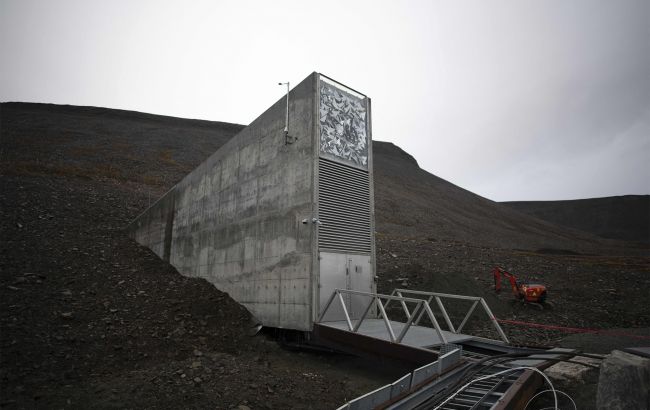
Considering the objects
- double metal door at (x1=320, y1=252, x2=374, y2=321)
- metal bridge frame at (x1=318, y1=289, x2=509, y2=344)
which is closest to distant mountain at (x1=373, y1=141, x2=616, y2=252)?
double metal door at (x1=320, y1=252, x2=374, y2=321)

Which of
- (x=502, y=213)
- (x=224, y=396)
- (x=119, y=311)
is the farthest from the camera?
(x=502, y=213)

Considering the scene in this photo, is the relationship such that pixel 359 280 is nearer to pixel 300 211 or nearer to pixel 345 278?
pixel 345 278

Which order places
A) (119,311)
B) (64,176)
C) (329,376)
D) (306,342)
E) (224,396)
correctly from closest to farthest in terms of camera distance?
(224,396)
(329,376)
(306,342)
(119,311)
(64,176)

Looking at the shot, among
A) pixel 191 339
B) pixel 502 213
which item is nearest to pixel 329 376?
pixel 191 339

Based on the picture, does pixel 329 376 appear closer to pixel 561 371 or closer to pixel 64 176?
pixel 561 371

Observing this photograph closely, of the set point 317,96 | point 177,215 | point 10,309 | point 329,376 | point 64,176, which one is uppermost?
point 64,176

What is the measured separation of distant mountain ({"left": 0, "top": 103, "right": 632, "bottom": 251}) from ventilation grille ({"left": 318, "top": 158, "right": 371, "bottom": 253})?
2102cm

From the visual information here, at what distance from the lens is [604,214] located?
88625 millimetres

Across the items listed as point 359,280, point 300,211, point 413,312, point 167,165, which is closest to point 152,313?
point 300,211

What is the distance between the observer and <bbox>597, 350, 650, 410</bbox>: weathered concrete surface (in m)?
3.62

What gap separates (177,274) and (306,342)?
323 inches

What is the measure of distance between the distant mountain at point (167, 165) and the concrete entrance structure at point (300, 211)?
20194mm

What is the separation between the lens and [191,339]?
9.61 m

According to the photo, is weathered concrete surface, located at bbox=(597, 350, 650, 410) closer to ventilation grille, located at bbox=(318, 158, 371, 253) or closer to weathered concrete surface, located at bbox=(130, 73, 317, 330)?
weathered concrete surface, located at bbox=(130, 73, 317, 330)
